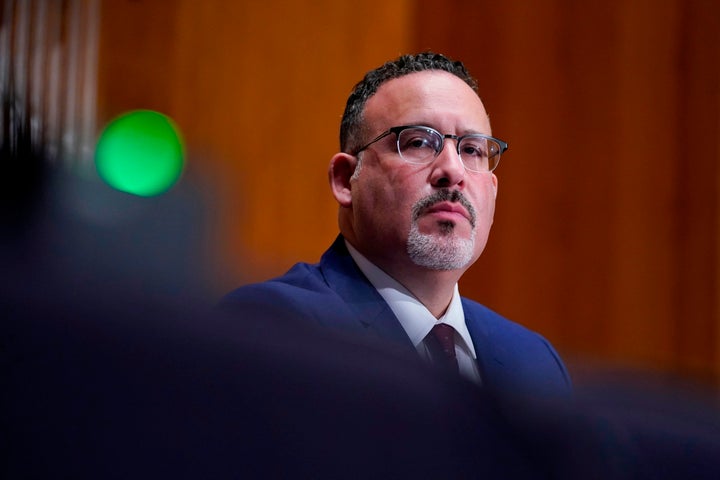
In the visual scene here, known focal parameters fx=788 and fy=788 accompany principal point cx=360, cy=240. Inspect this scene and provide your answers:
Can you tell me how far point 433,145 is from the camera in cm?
89

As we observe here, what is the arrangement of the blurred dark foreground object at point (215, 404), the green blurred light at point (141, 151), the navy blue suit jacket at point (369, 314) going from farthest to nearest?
1. the green blurred light at point (141, 151)
2. the navy blue suit jacket at point (369, 314)
3. the blurred dark foreground object at point (215, 404)

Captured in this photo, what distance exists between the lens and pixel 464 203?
869 millimetres

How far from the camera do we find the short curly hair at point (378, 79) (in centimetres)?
95

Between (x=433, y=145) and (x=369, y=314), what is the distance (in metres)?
0.20

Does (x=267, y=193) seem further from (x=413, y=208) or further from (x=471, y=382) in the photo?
(x=471, y=382)

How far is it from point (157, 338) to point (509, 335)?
0.88 m

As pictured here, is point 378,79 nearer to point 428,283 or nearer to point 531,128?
Answer: point 428,283

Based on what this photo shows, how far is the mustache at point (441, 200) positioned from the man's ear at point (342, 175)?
0.12m

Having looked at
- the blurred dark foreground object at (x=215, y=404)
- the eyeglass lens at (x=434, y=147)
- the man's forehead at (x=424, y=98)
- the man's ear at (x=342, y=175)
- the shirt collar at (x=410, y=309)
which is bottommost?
the shirt collar at (x=410, y=309)

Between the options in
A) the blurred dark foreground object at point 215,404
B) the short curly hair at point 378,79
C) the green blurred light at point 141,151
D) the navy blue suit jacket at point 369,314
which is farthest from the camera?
the green blurred light at point 141,151

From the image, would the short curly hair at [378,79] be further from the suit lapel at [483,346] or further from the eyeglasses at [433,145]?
the suit lapel at [483,346]

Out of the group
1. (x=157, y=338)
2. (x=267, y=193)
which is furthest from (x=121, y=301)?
(x=267, y=193)

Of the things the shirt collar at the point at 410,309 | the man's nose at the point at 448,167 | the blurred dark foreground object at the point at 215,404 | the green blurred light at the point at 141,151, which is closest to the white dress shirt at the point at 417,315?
the shirt collar at the point at 410,309

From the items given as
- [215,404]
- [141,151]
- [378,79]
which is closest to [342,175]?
[378,79]
